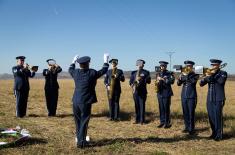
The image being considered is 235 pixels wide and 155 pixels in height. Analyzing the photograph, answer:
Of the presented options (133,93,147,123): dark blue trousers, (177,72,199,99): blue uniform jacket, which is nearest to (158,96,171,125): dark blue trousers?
(133,93,147,123): dark blue trousers

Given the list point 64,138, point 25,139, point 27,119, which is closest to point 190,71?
point 64,138

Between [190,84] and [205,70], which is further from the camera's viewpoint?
[190,84]

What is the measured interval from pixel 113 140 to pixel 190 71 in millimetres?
3134

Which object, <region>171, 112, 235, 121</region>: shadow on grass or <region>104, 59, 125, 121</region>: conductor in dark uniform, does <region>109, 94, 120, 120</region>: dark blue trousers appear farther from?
<region>171, 112, 235, 121</region>: shadow on grass

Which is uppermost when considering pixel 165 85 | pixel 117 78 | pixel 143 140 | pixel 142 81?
pixel 117 78

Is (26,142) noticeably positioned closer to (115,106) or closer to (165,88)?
(165,88)

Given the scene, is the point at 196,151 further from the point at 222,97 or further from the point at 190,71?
the point at 190,71

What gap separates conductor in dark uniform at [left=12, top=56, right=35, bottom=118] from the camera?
15070 millimetres

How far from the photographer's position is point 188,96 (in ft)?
39.8

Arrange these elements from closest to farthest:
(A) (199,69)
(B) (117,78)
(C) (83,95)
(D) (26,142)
A: (C) (83,95)
(D) (26,142)
(A) (199,69)
(B) (117,78)

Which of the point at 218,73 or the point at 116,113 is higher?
the point at 218,73

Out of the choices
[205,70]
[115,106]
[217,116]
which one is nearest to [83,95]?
[205,70]

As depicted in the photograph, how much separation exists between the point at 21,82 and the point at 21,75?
10.1 inches

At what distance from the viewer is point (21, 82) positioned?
1521 cm
